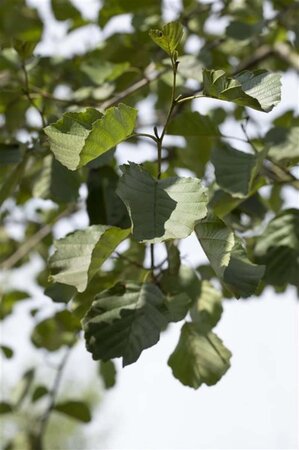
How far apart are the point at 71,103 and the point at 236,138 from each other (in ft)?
1.59

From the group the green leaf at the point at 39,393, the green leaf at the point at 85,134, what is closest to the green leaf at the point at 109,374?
the green leaf at the point at 39,393

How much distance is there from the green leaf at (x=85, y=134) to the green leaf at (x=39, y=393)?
4.60 feet

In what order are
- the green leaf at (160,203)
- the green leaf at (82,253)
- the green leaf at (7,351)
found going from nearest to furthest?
the green leaf at (160,203), the green leaf at (82,253), the green leaf at (7,351)

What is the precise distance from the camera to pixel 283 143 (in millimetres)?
1479

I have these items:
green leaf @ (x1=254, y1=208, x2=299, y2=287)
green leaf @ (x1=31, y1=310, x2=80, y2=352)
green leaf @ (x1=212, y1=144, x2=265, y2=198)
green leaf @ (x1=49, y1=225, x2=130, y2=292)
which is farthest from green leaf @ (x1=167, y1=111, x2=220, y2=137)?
green leaf @ (x1=31, y1=310, x2=80, y2=352)

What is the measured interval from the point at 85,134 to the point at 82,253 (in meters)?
0.22

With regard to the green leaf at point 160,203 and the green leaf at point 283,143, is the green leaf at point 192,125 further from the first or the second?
the green leaf at point 160,203

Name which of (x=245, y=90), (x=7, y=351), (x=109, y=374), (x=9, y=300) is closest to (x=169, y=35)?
(x=245, y=90)

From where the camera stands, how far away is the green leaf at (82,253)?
1056 mm

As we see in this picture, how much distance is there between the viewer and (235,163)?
136 centimetres

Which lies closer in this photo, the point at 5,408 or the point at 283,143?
the point at 283,143

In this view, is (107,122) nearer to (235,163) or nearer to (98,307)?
(98,307)

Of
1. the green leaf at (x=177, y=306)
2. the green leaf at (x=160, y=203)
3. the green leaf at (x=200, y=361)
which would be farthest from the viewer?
the green leaf at (x=200, y=361)

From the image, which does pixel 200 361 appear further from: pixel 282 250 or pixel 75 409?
pixel 75 409
